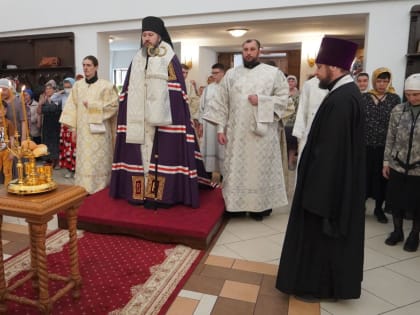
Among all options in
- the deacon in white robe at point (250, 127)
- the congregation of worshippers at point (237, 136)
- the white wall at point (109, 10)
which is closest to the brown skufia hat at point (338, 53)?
the congregation of worshippers at point (237, 136)

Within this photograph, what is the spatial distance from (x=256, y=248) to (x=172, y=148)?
1.26 m

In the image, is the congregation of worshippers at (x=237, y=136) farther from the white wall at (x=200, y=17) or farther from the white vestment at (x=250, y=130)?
the white wall at (x=200, y=17)

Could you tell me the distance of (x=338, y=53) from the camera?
88.0 inches

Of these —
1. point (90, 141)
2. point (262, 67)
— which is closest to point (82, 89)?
point (90, 141)

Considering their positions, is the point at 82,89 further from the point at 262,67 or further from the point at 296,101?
the point at 296,101

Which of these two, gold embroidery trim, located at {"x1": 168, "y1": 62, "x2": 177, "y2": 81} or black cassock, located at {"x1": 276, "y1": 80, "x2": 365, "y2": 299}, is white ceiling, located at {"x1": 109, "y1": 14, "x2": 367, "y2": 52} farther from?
black cassock, located at {"x1": 276, "y1": 80, "x2": 365, "y2": 299}

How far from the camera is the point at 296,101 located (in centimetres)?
605

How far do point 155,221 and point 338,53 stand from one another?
2085mm

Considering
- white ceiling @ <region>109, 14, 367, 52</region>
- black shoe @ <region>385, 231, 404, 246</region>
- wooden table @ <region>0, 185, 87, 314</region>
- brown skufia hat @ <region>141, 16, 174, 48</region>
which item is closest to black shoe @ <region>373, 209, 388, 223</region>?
black shoe @ <region>385, 231, 404, 246</region>

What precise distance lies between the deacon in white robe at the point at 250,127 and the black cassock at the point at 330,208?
1.49 meters

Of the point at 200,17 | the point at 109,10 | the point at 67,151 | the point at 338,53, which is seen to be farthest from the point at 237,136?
the point at 109,10

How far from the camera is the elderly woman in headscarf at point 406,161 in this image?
127 inches

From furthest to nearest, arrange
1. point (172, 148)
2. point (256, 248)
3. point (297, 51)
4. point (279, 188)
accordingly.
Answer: point (297, 51) < point (279, 188) < point (172, 148) < point (256, 248)

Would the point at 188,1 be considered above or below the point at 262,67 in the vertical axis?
above
